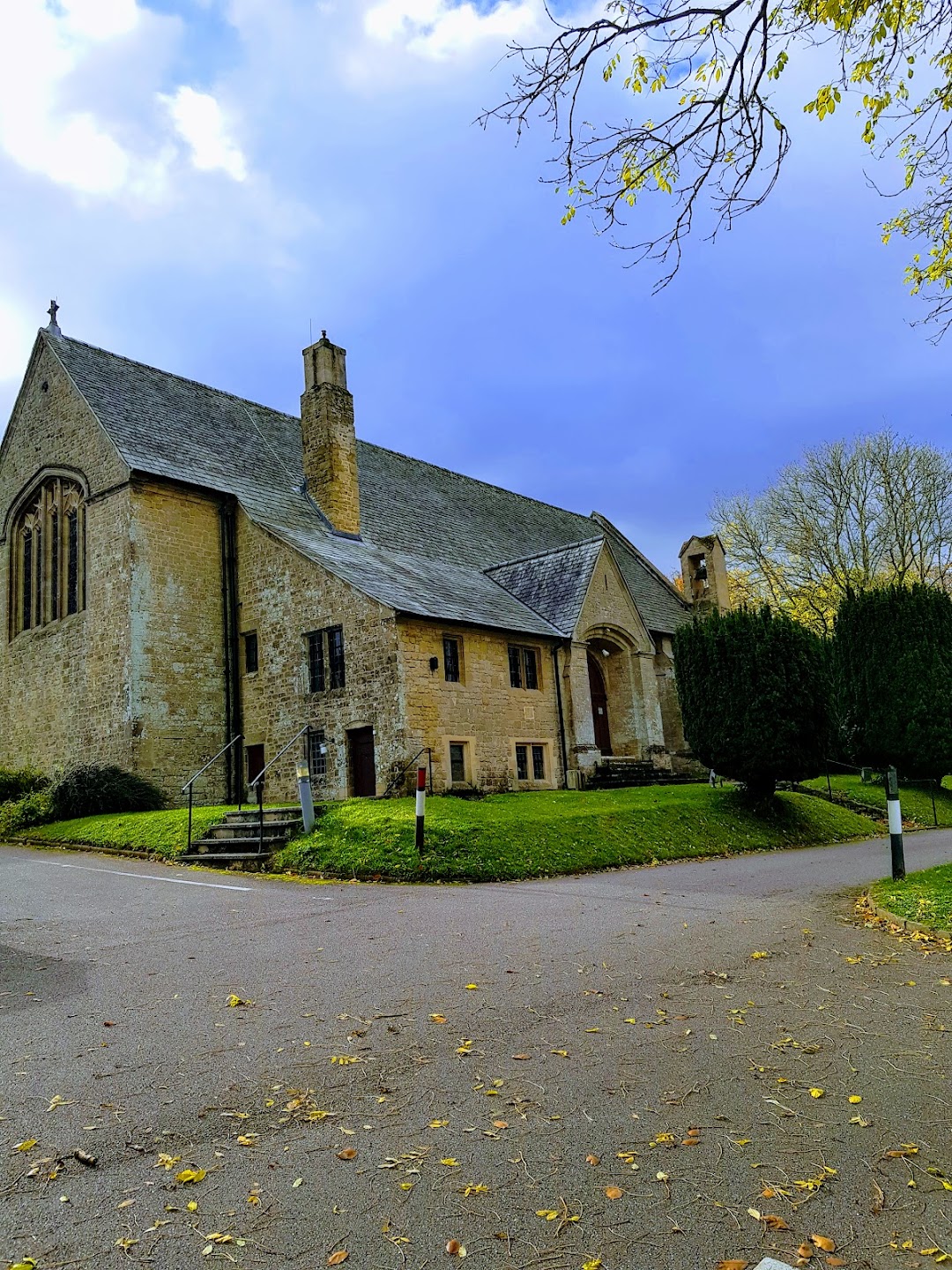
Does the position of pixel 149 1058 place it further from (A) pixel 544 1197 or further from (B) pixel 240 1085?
(A) pixel 544 1197

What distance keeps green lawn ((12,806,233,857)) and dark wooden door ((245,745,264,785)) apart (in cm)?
371

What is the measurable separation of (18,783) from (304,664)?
8098 millimetres

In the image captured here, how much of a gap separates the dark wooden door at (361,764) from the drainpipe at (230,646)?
4675mm

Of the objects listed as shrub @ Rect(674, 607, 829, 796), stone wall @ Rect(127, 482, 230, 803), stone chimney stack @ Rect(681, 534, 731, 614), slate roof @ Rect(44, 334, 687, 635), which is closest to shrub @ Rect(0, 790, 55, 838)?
stone wall @ Rect(127, 482, 230, 803)

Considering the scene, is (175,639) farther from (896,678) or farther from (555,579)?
(896,678)

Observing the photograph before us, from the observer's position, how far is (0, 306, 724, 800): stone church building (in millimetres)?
21656

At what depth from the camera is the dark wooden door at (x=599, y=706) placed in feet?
96.8

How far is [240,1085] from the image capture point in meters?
4.53

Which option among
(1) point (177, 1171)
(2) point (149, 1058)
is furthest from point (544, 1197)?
(2) point (149, 1058)

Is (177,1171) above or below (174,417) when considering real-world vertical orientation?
below

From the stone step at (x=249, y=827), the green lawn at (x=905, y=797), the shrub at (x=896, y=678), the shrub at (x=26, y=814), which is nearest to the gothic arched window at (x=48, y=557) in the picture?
the shrub at (x=26, y=814)

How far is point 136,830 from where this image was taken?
18.1 metres

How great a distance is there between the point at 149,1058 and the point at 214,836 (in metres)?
12.3

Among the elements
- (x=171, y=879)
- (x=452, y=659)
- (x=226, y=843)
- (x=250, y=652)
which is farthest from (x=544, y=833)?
(x=250, y=652)
